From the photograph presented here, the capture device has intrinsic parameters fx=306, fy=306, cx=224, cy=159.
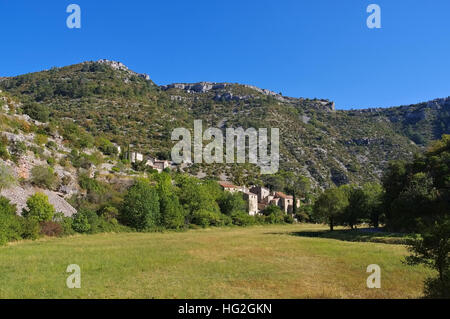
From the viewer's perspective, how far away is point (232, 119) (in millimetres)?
153625

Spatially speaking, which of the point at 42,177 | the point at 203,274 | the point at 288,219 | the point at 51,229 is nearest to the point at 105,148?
the point at 42,177

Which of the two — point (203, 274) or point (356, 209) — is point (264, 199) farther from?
point (203, 274)

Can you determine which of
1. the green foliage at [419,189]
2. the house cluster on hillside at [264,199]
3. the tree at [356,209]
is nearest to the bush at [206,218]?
the house cluster on hillside at [264,199]

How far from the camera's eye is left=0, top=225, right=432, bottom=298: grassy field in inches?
519

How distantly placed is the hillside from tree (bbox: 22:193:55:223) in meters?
54.5

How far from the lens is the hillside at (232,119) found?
359 feet

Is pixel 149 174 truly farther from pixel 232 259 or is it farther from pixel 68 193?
pixel 232 259

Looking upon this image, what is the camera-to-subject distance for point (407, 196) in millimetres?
36688

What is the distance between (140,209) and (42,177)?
14398 millimetres

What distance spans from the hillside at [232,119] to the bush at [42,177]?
45531mm

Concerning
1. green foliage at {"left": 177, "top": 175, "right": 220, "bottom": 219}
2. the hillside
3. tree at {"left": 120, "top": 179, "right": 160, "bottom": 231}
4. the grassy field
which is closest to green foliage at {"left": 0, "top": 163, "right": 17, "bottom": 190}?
the grassy field

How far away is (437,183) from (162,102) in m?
129

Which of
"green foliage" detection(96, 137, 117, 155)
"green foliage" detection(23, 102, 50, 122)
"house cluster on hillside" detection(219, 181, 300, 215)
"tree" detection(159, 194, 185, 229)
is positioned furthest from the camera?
"house cluster on hillside" detection(219, 181, 300, 215)

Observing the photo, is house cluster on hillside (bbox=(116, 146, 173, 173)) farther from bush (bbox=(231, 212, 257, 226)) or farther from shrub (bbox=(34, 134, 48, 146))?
shrub (bbox=(34, 134, 48, 146))
